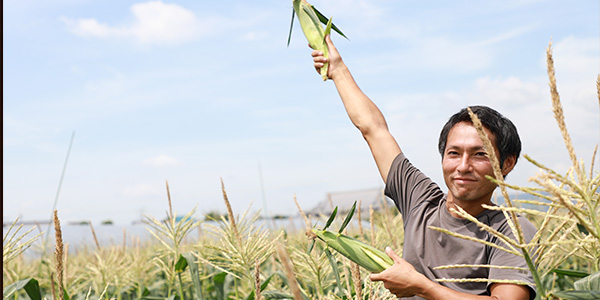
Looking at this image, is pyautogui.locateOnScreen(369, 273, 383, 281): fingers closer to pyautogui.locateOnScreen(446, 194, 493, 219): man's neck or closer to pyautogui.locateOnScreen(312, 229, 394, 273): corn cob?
pyautogui.locateOnScreen(312, 229, 394, 273): corn cob

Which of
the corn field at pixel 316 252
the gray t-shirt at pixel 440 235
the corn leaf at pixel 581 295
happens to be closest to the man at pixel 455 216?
the gray t-shirt at pixel 440 235

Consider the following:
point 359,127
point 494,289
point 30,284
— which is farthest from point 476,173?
point 30,284

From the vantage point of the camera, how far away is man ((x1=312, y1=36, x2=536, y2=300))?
1.73m

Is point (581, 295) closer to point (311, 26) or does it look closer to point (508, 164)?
point (508, 164)

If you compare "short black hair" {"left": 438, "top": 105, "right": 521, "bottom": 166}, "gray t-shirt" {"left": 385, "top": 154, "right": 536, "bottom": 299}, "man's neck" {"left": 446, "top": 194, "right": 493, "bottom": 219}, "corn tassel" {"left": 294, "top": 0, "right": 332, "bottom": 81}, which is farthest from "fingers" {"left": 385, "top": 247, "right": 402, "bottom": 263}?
"corn tassel" {"left": 294, "top": 0, "right": 332, "bottom": 81}

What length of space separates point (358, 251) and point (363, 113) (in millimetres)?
1228

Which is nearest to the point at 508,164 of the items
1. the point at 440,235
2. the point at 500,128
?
the point at 500,128

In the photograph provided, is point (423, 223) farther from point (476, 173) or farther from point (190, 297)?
point (190, 297)

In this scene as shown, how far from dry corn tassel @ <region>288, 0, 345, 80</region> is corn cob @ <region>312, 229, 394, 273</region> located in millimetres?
1233

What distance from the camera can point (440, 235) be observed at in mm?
2271

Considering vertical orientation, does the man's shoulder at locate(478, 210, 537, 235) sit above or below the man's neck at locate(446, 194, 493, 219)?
below

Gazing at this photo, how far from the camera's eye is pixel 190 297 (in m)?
4.88

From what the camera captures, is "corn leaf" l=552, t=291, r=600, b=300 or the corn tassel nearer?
"corn leaf" l=552, t=291, r=600, b=300

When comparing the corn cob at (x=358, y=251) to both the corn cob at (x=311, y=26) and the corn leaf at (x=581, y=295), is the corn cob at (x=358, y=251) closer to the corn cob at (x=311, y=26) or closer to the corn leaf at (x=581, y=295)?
the corn leaf at (x=581, y=295)
